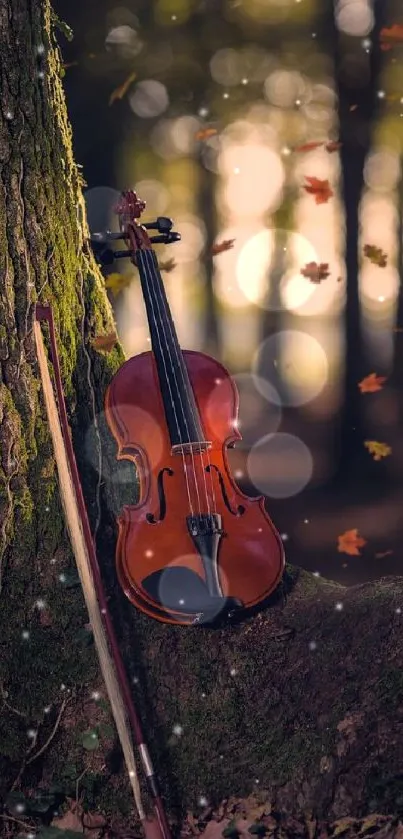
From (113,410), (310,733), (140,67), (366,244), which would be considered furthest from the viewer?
(366,244)

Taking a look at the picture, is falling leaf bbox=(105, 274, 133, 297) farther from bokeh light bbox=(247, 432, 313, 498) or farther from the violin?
the violin

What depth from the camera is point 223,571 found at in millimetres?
2430

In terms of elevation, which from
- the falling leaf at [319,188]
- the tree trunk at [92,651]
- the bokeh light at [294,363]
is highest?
the falling leaf at [319,188]

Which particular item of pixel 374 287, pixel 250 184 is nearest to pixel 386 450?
pixel 374 287

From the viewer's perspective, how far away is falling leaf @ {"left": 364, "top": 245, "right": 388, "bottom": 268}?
7.18m

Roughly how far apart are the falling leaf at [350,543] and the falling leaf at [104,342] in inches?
139

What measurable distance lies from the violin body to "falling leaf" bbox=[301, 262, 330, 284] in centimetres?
483

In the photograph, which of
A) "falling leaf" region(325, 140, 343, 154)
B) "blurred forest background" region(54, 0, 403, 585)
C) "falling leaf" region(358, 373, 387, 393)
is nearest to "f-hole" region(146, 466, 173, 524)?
"blurred forest background" region(54, 0, 403, 585)

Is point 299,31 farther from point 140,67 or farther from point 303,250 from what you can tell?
point 303,250

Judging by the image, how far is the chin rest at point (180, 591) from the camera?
2377 mm

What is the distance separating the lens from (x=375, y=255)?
7188 mm

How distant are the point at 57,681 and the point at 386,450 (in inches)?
182

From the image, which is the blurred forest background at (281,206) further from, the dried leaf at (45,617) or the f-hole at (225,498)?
the dried leaf at (45,617)

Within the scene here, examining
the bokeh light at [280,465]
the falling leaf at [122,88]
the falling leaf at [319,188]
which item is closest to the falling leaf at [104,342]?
the bokeh light at [280,465]
